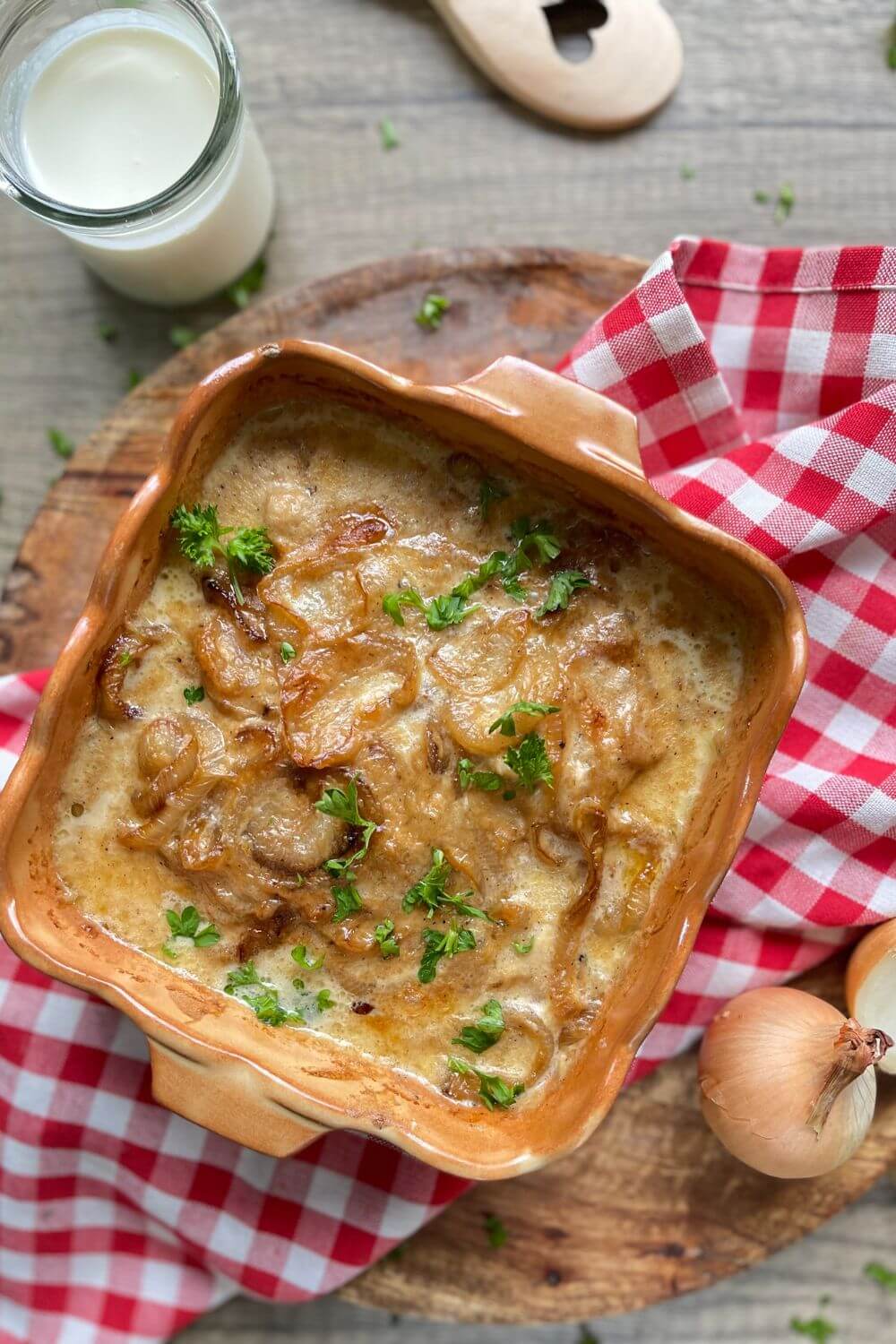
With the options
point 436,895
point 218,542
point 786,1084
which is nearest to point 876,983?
point 786,1084

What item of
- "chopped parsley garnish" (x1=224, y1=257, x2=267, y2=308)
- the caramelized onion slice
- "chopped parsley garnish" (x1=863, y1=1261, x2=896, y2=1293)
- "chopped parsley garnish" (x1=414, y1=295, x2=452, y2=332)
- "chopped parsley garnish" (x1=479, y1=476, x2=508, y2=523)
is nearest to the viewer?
the caramelized onion slice

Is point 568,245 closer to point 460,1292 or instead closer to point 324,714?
point 324,714

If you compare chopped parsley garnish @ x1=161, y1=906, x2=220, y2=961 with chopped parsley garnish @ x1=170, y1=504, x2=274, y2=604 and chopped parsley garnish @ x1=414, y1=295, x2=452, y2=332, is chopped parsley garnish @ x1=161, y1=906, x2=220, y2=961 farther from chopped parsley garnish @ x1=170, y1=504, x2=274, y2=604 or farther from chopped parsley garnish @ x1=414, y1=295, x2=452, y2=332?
chopped parsley garnish @ x1=414, y1=295, x2=452, y2=332

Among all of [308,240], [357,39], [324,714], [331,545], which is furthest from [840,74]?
[324,714]

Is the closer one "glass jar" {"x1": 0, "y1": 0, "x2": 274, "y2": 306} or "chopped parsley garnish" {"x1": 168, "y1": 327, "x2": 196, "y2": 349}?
"glass jar" {"x1": 0, "y1": 0, "x2": 274, "y2": 306}

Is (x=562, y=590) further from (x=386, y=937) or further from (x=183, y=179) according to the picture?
(x=183, y=179)

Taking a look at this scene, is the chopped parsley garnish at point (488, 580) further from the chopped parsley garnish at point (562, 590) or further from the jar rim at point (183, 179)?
the jar rim at point (183, 179)

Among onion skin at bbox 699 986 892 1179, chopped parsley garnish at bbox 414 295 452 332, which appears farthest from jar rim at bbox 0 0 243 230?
onion skin at bbox 699 986 892 1179
